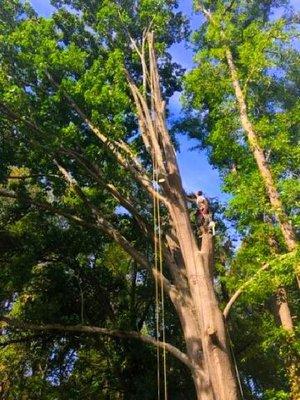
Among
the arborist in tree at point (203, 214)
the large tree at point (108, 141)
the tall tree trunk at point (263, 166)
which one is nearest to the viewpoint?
the large tree at point (108, 141)

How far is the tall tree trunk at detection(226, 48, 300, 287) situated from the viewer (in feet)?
30.9

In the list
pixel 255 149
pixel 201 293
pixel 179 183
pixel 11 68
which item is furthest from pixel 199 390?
pixel 11 68

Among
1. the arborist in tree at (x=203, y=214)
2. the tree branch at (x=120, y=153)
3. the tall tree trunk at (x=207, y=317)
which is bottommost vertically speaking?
the tall tree trunk at (x=207, y=317)

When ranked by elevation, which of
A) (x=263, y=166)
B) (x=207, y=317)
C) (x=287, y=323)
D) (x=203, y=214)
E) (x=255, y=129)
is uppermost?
(x=255, y=129)

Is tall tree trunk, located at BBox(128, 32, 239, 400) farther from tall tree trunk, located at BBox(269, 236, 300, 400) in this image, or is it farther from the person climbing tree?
tall tree trunk, located at BBox(269, 236, 300, 400)

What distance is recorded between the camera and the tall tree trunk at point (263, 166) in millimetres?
9414

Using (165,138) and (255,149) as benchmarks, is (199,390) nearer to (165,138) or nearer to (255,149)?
(165,138)

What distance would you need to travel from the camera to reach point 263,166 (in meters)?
10.6

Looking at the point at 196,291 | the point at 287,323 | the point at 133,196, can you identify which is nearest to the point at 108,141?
the point at 133,196

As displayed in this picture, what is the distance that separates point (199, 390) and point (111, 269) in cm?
711

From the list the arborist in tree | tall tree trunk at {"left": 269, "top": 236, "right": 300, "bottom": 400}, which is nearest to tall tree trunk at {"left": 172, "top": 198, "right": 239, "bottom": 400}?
the arborist in tree

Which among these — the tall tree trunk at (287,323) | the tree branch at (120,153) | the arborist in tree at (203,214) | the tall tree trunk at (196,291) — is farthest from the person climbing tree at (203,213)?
the tall tree trunk at (287,323)

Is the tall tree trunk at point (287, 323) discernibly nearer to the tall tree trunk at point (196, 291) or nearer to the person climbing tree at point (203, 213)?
the person climbing tree at point (203, 213)

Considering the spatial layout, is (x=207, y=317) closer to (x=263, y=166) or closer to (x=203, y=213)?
(x=203, y=213)
